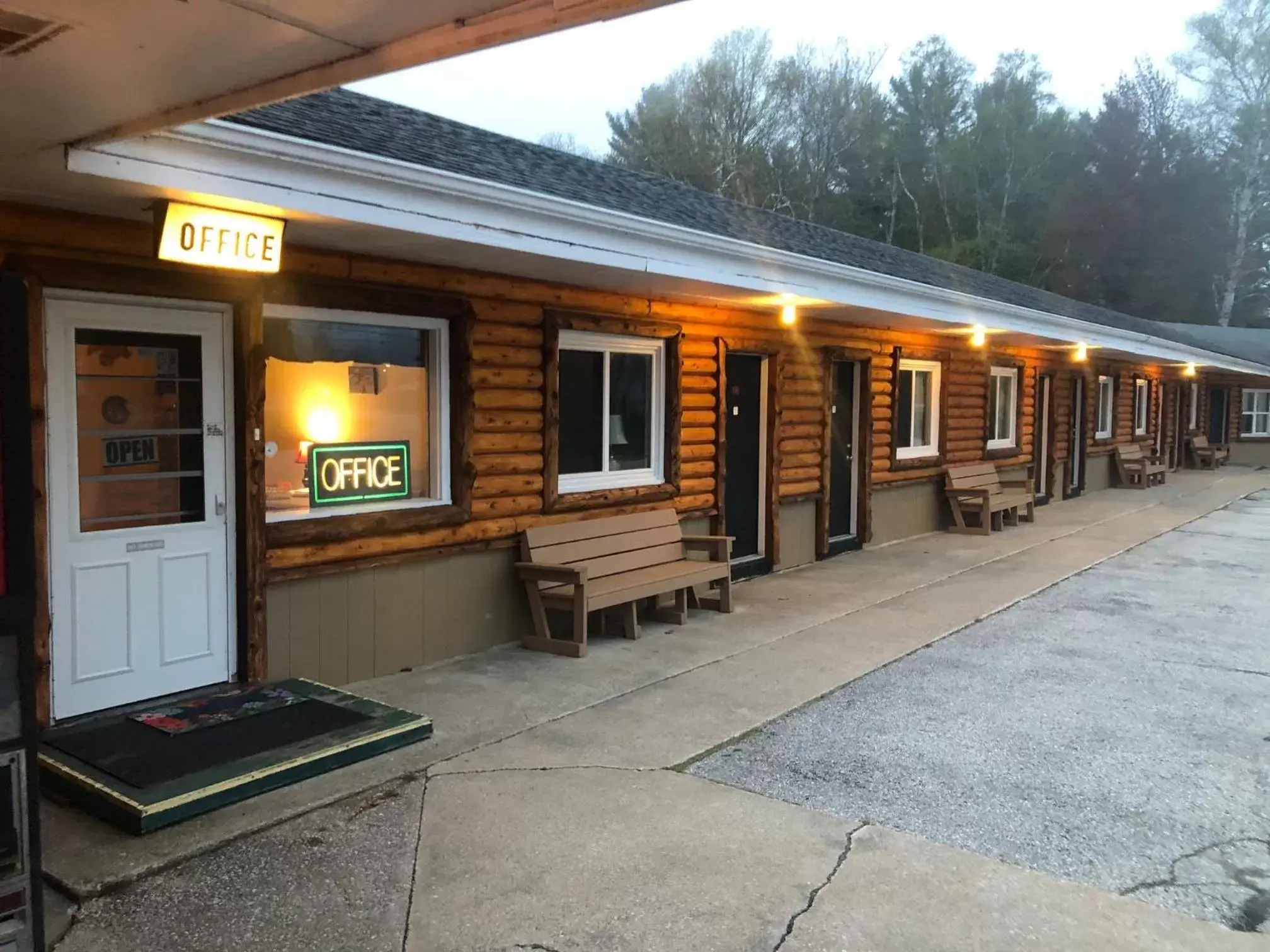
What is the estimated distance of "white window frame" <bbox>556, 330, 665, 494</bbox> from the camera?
24.5 ft

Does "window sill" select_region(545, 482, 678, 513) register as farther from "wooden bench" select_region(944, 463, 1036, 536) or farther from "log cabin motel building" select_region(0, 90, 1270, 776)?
"wooden bench" select_region(944, 463, 1036, 536)

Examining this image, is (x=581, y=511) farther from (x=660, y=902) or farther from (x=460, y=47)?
(x=460, y=47)

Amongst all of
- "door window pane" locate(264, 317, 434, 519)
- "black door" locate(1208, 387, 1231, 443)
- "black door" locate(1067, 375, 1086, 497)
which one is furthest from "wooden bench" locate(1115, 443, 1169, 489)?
"door window pane" locate(264, 317, 434, 519)

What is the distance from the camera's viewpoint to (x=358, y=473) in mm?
5988

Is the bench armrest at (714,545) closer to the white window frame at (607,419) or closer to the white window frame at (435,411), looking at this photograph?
the white window frame at (607,419)

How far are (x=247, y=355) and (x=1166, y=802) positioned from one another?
4768 mm

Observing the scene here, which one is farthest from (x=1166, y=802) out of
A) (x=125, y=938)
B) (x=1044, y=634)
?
(x=125, y=938)

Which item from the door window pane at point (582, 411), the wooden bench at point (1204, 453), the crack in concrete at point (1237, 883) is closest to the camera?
the crack in concrete at point (1237, 883)

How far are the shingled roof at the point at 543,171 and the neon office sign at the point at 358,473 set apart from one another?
1761mm

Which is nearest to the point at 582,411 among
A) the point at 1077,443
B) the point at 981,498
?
the point at 981,498

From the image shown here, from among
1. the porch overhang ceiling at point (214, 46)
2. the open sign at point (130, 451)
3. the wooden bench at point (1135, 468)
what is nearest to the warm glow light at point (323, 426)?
the open sign at point (130, 451)

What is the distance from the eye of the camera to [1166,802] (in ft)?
13.9

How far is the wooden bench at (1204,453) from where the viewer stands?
25531mm

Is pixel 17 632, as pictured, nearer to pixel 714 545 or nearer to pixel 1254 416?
pixel 714 545
